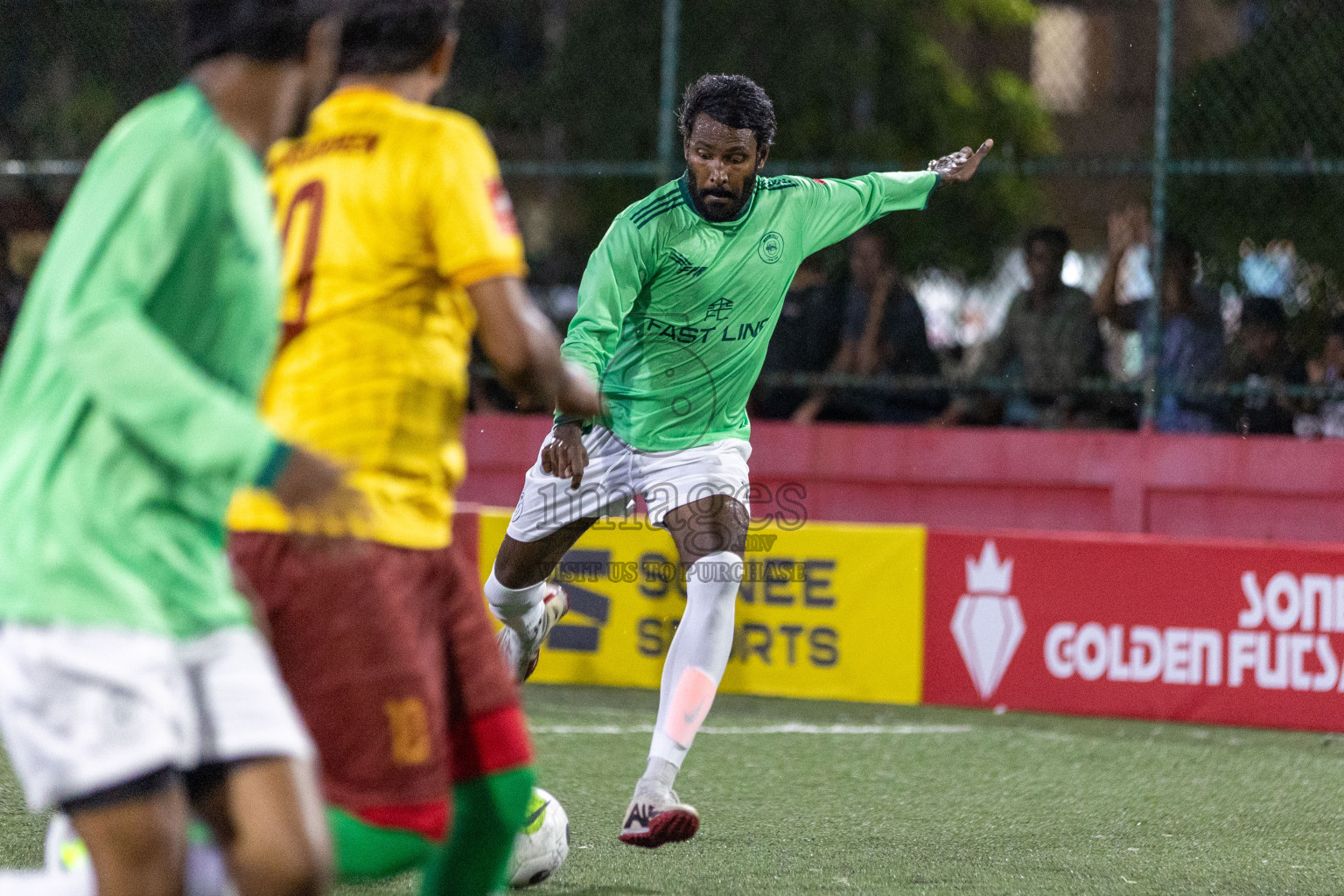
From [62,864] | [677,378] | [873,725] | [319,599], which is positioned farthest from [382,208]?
[873,725]

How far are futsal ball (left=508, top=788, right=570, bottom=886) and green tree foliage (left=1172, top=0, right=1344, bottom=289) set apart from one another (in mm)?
6325

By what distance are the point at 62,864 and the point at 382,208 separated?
49.0 inches

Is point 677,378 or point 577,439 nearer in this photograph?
point 577,439

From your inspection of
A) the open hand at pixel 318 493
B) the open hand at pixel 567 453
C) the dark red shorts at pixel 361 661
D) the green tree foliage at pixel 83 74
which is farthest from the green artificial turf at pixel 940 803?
the green tree foliage at pixel 83 74

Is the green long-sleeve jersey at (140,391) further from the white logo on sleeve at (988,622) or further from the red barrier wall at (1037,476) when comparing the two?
the red barrier wall at (1037,476)

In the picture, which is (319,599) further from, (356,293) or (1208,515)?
(1208,515)

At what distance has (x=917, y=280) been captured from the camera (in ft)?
36.8

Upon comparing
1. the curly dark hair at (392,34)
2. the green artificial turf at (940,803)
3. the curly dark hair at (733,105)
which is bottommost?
the green artificial turf at (940,803)

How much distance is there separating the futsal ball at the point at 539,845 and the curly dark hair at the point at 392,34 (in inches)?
90.8

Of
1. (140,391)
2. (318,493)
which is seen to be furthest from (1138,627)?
(140,391)

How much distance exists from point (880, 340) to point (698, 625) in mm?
5261

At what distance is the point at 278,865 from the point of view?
277 cm

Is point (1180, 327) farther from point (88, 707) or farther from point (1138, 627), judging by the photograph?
point (88, 707)

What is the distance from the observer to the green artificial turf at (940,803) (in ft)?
18.0
